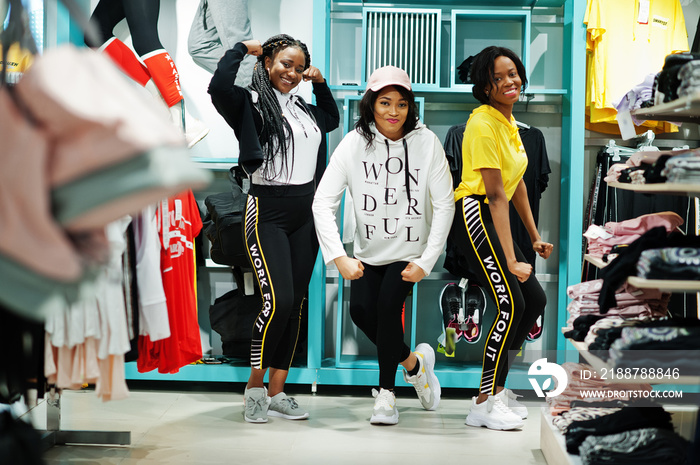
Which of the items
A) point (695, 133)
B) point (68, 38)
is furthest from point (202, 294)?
point (695, 133)

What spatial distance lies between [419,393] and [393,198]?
0.99 meters

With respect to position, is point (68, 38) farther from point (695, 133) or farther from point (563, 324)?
point (695, 133)

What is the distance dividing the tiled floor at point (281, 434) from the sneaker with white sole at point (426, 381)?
6cm

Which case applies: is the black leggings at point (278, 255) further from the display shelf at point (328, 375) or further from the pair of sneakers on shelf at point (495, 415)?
the pair of sneakers on shelf at point (495, 415)

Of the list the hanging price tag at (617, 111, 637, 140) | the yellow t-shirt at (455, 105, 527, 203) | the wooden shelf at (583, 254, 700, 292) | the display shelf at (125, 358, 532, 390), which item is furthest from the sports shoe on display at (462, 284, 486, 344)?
the wooden shelf at (583, 254, 700, 292)

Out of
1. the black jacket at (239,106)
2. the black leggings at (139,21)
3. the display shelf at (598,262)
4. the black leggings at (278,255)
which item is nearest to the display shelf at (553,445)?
the display shelf at (598,262)

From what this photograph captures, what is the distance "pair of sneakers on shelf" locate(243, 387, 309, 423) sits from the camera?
3189 mm

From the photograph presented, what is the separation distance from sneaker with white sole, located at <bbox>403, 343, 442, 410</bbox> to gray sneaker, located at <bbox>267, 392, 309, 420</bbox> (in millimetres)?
528

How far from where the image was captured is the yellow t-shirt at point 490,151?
9.38 ft

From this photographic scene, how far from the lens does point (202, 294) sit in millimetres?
4145

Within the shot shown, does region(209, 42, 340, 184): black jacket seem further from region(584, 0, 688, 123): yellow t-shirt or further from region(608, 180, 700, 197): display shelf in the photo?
region(584, 0, 688, 123): yellow t-shirt

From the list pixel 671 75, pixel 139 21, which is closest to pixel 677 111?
pixel 671 75

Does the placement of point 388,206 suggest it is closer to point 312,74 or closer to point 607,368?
point 312,74

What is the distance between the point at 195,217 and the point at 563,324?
81.9 inches
